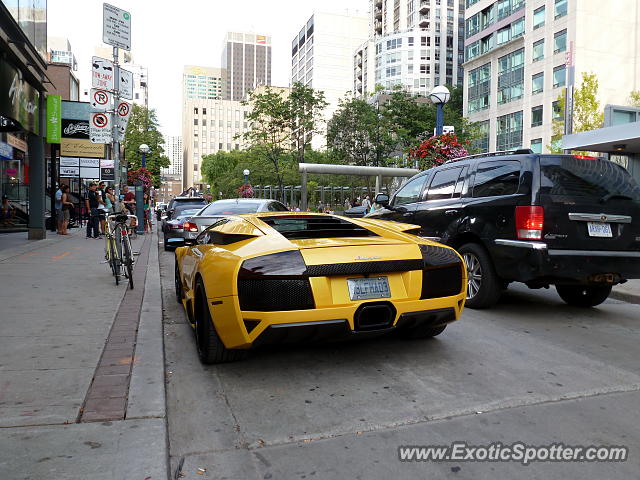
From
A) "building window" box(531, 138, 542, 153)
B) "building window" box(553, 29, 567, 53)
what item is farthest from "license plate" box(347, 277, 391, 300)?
"building window" box(553, 29, 567, 53)

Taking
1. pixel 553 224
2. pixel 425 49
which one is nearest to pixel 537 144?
pixel 553 224

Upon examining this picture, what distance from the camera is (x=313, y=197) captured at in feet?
134

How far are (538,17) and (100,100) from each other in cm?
4666

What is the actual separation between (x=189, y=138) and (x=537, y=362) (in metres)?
183

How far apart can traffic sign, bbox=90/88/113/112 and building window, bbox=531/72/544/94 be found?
4375 centimetres

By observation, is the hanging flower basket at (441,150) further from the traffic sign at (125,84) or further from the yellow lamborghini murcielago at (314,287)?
the yellow lamborghini murcielago at (314,287)

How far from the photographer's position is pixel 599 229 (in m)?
5.98

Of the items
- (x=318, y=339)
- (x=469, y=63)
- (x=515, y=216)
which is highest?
(x=469, y=63)

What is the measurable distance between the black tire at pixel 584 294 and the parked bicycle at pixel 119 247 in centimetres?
605

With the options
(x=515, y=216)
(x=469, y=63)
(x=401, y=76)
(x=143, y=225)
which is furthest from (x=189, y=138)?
(x=515, y=216)

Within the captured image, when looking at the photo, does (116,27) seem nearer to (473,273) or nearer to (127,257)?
(127,257)

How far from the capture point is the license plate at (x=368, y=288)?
3908mm

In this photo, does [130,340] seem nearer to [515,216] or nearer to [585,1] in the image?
[515,216]

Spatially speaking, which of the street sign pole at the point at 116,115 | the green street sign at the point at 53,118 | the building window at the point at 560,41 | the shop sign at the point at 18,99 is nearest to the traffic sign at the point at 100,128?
the street sign pole at the point at 116,115
